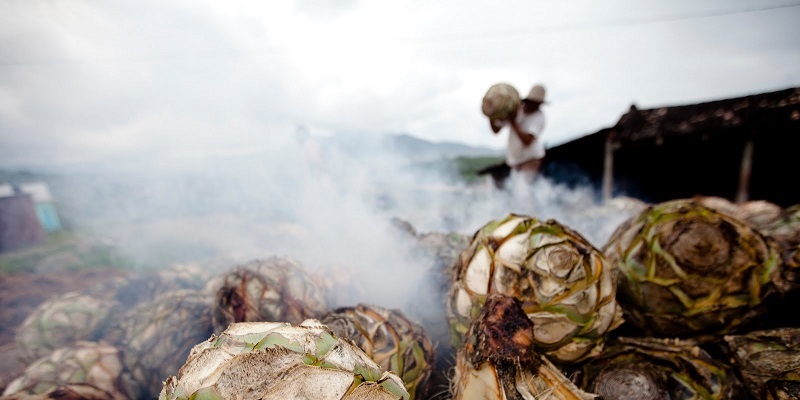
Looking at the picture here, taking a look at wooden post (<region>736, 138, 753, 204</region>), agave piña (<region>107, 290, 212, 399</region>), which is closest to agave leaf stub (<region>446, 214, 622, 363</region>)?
agave piña (<region>107, 290, 212, 399</region>)

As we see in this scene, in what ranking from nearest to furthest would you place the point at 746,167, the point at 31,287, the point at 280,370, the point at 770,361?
1. the point at 280,370
2. the point at 770,361
3. the point at 746,167
4. the point at 31,287

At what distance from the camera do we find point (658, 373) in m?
1.53

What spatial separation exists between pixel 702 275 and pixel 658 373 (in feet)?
1.82

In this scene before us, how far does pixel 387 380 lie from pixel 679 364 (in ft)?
4.63

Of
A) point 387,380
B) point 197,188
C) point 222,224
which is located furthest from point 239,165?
point 387,380

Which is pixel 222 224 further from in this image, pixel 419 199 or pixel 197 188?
pixel 419 199

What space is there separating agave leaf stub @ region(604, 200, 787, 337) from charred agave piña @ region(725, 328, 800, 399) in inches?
5.4

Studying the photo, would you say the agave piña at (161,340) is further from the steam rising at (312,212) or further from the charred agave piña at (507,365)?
the charred agave piña at (507,365)

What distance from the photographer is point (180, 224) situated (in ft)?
27.9

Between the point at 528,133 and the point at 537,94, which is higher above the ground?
the point at 537,94

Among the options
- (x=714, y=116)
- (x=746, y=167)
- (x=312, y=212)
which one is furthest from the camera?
(x=714, y=116)

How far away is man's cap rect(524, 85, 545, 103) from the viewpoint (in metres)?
4.40

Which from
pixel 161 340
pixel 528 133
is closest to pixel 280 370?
pixel 161 340

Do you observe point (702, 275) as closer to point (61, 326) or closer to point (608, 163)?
point (61, 326)
